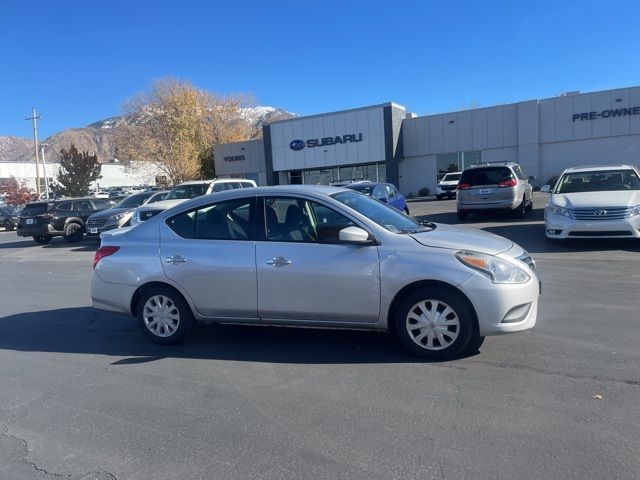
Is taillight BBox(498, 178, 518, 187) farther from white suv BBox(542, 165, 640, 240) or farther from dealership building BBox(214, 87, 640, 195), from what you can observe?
dealership building BBox(214, 87, 640, 195)

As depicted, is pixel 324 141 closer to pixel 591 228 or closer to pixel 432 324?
pixel 591 228

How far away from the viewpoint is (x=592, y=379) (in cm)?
445

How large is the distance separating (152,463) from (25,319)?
517 cm

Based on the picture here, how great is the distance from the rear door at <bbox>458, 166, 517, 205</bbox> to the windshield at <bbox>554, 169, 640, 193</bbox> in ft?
12.3

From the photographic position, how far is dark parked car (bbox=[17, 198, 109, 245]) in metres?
19.5

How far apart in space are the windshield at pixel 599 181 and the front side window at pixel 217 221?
29.5 feet

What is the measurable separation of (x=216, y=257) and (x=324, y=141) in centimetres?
3616

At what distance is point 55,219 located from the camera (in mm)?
19547

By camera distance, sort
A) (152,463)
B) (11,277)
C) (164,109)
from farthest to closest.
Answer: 1. (164,109)
2. (11,277)
3. (152,463)

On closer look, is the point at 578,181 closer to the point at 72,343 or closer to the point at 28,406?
the point at 72,343

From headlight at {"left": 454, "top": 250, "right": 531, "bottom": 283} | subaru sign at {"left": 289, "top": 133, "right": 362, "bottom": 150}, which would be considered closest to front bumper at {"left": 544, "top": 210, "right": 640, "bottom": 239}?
headlight at {"left": 454, "top": 250, "right": 531, "bottom": 283}

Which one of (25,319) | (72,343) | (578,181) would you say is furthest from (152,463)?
(578,181)

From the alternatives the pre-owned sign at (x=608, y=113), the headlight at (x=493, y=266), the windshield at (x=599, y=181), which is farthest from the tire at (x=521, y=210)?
the pre-owned sign at (x=608, y=113)

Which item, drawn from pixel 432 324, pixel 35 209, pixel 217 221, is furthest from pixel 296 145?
pixel 432 324
